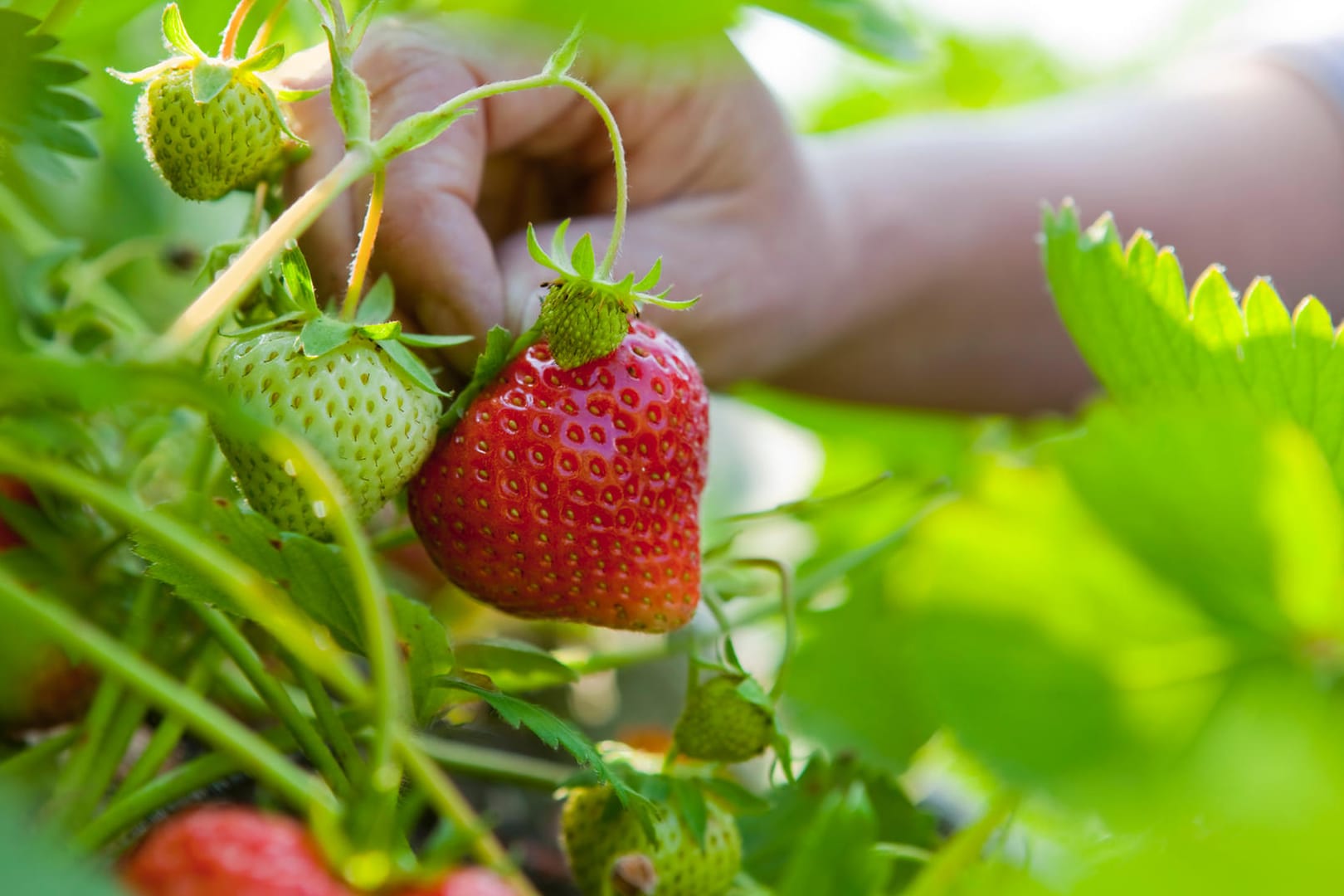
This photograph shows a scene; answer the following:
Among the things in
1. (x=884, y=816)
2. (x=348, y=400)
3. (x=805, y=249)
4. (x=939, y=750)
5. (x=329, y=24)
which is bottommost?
(x=939, y=750)

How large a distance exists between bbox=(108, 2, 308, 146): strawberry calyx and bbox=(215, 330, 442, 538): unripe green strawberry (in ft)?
0.22

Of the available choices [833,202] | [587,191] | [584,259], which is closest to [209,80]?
[584,259]

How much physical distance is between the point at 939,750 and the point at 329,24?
56 centimetres

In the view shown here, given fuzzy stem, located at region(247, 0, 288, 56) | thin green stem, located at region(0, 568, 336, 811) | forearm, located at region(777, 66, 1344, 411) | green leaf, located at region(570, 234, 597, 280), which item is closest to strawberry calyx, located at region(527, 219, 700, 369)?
green leaf, located at region(570, 234, 597, 280)

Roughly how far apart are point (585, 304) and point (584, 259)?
15mm

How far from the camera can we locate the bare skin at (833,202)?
501 mm

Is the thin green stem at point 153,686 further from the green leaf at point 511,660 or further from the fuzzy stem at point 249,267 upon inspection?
the green leaf at point 511,660

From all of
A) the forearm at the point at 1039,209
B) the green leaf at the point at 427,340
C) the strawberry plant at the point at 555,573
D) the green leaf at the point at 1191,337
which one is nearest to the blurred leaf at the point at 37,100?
the strawberry plant at the point at 555,573

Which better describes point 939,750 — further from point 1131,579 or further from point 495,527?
point 1131,579

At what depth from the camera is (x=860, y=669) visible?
0.61m

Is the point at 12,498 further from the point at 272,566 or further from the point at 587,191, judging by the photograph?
the point at 587,191

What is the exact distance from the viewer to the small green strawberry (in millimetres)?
375

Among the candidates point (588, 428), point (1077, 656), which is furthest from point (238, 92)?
point (1077, 656)

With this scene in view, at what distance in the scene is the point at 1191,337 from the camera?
0.42m
